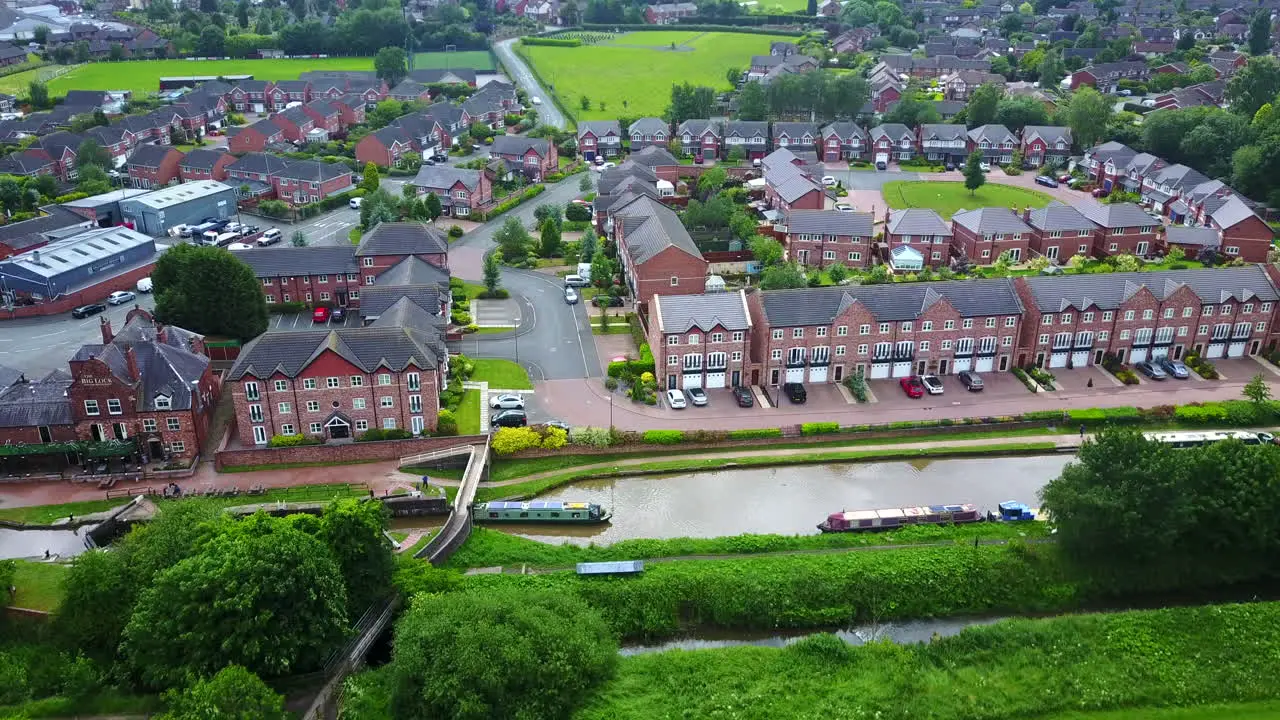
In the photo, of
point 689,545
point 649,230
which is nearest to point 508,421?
point 689,545

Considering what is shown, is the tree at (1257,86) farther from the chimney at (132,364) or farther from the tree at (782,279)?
the chimney at (132,364)

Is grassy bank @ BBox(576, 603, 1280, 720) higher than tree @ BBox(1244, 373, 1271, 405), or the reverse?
tree @ BBox(1244, 373, 1271, 405)

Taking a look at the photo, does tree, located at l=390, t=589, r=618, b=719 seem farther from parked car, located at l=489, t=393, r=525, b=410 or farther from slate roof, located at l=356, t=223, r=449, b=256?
slate roof, located at l=356, t=223, r=449, b=256

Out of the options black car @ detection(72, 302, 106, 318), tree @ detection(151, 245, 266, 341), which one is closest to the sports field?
black car @ detection(72, 302, 106, 318)

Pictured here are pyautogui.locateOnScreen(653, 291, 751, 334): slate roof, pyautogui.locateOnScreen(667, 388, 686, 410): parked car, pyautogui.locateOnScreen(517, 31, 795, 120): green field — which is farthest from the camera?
pyautogui.locateOnScreen(517, 31, 795, 120): green field

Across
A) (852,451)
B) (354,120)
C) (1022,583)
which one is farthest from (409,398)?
(354,120)

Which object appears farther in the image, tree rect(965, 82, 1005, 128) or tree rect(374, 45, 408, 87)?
tree rect(374, 45, 408, 87)

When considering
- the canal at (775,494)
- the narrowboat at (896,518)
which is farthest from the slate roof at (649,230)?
the narrowboat at (896,518)

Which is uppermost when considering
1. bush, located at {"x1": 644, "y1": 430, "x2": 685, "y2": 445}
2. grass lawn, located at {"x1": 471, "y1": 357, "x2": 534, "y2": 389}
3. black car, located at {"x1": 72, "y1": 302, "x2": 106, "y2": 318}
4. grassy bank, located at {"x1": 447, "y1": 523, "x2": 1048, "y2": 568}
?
black car, located at {"x1": 72, "y1": 302, "x2": 106, "y2": 318}

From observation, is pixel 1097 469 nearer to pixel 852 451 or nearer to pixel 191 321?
pixel 852 451
